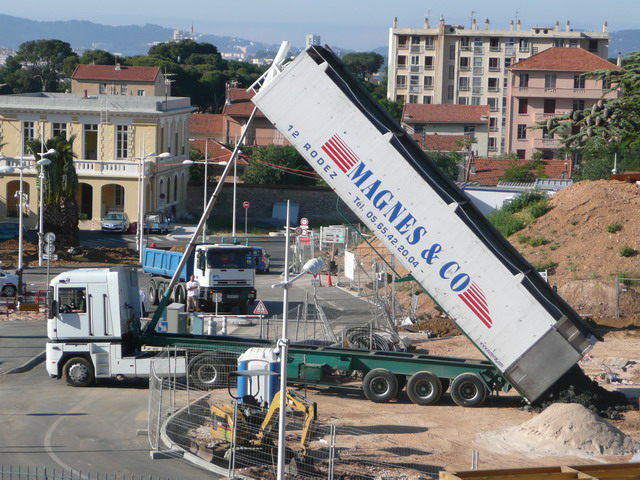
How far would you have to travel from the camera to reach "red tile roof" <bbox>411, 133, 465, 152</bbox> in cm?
9462

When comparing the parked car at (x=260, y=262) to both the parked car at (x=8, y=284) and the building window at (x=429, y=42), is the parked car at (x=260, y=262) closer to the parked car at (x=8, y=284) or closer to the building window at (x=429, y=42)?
the parked car at (x=8, y=284)

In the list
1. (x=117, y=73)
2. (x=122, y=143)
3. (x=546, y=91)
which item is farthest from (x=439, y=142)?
(x=122, y=143)

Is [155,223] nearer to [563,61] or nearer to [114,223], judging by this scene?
[114,223]

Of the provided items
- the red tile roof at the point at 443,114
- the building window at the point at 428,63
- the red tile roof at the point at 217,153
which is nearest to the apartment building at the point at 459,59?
the building window at the point at 428,63

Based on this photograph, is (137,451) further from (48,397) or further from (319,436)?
(48,397)

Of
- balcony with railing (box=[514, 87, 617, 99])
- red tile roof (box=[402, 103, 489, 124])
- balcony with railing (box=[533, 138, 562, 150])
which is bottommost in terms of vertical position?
balcony with railing (box=[533, 138, 562, 150])

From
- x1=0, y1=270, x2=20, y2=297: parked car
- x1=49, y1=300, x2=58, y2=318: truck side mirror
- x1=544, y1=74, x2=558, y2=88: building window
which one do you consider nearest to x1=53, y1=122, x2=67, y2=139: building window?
x1=0, y1=270, x2=20, y2=297: parked car

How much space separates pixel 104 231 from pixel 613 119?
110ft

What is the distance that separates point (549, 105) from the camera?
9725 cm

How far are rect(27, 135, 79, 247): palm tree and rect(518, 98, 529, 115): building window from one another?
5351 cm

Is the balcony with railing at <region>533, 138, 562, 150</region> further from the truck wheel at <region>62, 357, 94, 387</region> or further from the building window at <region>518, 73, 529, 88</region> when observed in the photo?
the truck wheel at <region>62, 357, 94, 387</region>

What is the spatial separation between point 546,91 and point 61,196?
54.9 metres

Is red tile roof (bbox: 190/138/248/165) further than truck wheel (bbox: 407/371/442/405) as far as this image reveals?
Yes

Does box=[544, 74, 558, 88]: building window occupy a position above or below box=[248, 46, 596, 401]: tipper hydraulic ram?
above
